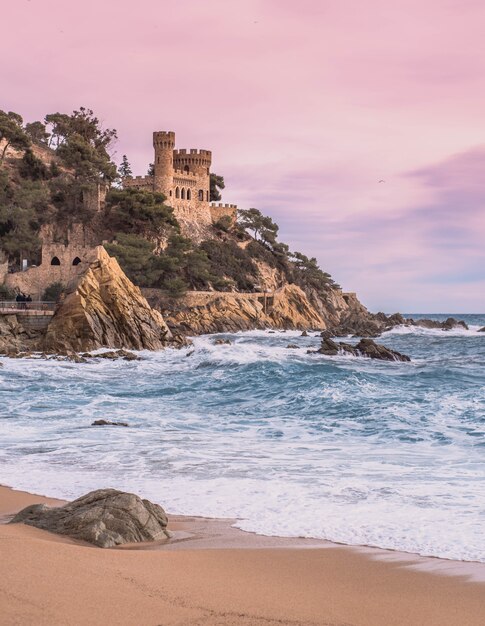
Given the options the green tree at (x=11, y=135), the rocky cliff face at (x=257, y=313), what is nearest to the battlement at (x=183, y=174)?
the green tree at (x=11, y=135)

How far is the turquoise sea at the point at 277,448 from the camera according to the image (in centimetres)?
840

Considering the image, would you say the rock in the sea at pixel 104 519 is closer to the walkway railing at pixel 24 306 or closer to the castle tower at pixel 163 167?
the walkway railing at pixel 24 306

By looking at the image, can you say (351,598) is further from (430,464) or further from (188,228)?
(188,228)

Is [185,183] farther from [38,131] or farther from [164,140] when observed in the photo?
[38,131]

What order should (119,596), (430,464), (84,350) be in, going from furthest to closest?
1. (84,350)
2. (430,464)
3. (119,596)

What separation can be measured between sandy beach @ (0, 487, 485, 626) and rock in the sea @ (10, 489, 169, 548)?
0.24 meters

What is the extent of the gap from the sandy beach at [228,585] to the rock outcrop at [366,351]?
114 ft

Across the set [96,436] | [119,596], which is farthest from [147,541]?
[96,436]

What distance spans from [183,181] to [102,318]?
179 ft

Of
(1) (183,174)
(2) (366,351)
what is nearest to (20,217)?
(1) (183,174)

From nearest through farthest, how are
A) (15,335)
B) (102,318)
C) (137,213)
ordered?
(102,318), (15,335), (137,213)

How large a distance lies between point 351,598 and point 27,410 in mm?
15003

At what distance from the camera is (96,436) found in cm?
1459

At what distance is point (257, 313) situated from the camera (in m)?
74.6
